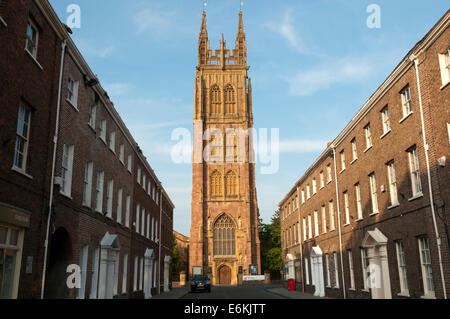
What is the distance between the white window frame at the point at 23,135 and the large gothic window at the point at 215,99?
6127 cm

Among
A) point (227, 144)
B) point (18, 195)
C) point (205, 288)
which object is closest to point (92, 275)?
point (18, 195)

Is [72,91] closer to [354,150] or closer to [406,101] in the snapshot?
[406,101]

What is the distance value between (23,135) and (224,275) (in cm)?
5598

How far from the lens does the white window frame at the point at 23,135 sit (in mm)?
11500

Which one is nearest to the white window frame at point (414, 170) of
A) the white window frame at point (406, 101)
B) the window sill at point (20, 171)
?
the white window frame at point (406, 101)

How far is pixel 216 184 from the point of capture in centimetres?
6881

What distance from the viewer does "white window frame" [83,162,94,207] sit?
57.2 feet

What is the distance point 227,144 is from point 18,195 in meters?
59.5

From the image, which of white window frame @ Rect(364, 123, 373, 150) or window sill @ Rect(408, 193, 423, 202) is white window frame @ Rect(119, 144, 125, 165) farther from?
window sill @ Rect(408, 193, 423, 202)

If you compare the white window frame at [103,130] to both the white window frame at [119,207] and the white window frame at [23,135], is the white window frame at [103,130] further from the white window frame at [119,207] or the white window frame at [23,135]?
the white window frame at [23,135]

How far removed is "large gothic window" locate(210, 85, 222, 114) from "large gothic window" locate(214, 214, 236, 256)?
719 inches

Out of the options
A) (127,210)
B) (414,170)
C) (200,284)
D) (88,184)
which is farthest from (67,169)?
(200,284)

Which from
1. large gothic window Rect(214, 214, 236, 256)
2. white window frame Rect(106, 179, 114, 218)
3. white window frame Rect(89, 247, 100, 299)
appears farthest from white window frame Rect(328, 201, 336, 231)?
large gothic window Rect(214, 214, 236, 256)
